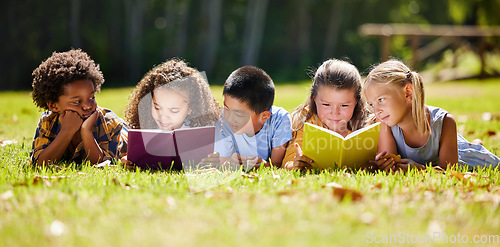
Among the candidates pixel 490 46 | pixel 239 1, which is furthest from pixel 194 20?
pixel 490 46

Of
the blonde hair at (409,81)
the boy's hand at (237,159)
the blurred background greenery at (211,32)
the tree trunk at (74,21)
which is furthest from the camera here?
the tree trunk at (74,21)

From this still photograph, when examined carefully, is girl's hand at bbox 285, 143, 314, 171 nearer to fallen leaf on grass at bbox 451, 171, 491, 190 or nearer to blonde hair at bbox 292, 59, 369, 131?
blonde hair at bbox 292, 59, 369, 131

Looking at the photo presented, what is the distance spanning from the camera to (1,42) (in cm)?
2106

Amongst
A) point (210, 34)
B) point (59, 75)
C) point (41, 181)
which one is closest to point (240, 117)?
point (59, 75)

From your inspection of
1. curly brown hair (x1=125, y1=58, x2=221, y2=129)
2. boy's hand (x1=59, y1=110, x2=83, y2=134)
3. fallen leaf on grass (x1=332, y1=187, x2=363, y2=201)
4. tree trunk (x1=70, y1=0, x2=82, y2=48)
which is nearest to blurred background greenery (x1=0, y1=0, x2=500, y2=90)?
tree trunk (x1=70, y1=0, x2=82, y2=48)

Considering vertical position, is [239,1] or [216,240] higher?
[239,1]

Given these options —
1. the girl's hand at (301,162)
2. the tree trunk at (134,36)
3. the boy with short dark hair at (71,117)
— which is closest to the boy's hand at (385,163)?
the girl's hand at (301,162)

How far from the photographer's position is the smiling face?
14.1ft

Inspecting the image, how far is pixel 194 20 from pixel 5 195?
89.7ft

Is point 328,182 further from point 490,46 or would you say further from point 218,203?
point 490,46

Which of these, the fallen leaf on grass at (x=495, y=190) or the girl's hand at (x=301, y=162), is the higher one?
the fallen leaf on grass at (x=495, y=190)

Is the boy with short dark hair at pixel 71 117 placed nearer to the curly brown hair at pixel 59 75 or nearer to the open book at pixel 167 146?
the curly brown hair at pixel 59 75

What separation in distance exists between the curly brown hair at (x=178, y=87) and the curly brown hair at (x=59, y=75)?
42 cm

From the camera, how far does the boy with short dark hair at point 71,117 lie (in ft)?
14.1
